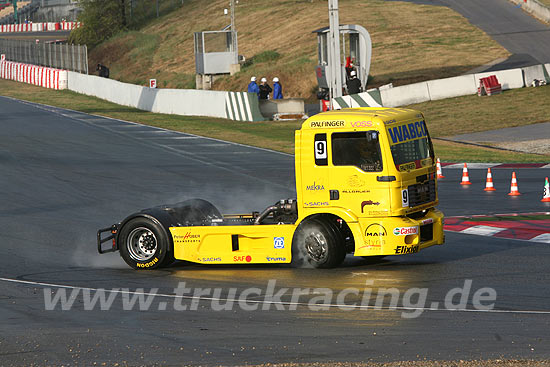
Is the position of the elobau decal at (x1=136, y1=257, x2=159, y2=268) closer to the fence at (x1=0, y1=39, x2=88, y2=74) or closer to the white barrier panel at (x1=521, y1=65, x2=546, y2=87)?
the white barrier panel at (x1=521, y1=65, x2=546, y2=87)

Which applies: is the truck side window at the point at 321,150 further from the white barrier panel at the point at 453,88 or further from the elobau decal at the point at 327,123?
the white barrier panel at the point at 453,88

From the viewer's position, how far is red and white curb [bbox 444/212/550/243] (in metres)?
15.8

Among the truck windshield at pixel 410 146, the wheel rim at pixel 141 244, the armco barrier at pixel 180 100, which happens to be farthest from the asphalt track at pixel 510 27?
the wheel rim at pixel 141 244

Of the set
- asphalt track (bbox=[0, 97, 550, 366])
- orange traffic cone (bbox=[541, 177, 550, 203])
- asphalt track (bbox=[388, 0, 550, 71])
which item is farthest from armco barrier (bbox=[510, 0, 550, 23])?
orange traffic cone (bbox=[541, 177, 550, 203])

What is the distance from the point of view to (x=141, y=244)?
13.9 metres

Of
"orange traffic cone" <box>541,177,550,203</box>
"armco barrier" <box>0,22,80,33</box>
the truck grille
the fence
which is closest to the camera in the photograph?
the truck grille

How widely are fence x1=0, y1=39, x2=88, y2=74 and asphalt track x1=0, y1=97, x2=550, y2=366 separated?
120ft

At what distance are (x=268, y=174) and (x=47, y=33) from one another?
90335 mm

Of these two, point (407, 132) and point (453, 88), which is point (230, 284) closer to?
point (407, 132)

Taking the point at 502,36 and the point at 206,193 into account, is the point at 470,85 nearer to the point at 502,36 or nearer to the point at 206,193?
the point at 502,36

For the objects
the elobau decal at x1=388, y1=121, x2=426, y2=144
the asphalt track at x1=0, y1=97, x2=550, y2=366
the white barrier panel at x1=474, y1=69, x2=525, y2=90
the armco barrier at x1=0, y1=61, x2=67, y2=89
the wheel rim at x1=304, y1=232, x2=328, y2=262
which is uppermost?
the armco barrier at x1=0, y1=61, x2=67, y2=89

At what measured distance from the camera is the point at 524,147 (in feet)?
95.3

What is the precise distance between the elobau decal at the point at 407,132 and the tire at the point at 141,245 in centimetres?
380

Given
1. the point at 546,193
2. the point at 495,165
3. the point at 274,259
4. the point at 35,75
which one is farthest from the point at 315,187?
the point at 35,75
